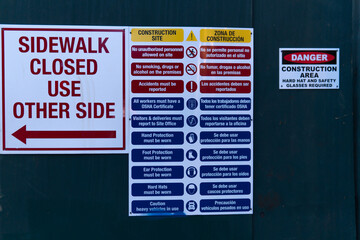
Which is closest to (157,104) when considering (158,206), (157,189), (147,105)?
(147,105)

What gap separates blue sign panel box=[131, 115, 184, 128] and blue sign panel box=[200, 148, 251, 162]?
0.23 metres

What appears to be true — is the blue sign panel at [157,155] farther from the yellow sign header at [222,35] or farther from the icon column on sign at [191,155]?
the yellow sign header at [222,35]

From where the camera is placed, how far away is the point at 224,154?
211cm

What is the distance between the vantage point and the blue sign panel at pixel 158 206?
82.0 inches

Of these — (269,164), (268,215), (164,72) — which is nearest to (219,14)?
(164,72)

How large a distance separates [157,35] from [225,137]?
0.73 meters

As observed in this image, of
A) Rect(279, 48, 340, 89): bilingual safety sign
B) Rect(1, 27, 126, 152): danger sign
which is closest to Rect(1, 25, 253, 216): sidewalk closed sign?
Rect(1, 27, 126, 152): danger sign

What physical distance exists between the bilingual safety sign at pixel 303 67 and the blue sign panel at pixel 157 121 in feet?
2.18

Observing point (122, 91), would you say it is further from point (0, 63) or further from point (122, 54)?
point (0, 63)

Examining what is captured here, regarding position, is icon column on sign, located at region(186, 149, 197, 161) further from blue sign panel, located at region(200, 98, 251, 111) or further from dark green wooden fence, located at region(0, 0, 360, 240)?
dark green wooden fence, located at region(0, 0, 360, 240)

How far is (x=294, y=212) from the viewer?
2139mm

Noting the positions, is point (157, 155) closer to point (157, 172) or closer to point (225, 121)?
point (157, 172)

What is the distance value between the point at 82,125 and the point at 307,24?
149 cm

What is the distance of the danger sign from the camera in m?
2.02
